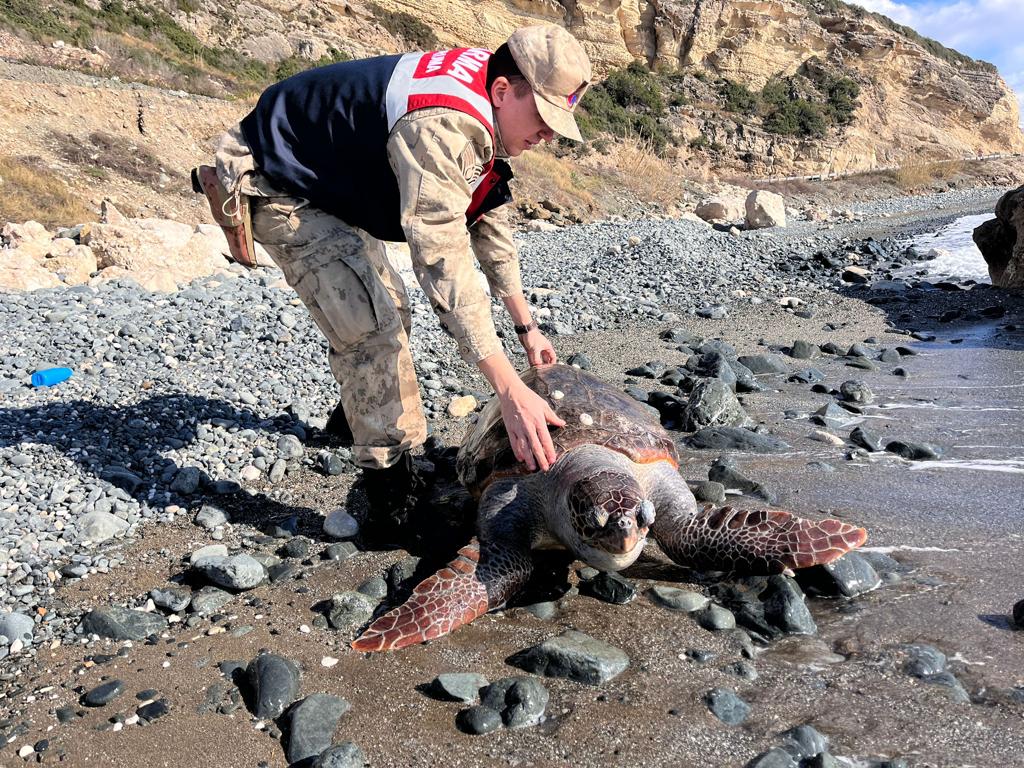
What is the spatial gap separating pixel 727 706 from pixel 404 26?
32.8 meters

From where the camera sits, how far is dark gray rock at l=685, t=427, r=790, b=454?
13.5 ft

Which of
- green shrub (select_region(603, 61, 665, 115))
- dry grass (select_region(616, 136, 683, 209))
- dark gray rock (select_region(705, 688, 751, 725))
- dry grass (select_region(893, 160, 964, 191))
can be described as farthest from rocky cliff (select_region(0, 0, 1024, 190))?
dark gray rock (select_region(705, 688, 751, 725))

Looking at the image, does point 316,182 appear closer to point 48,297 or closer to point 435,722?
point 435,722

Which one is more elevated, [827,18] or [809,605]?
[827,18]

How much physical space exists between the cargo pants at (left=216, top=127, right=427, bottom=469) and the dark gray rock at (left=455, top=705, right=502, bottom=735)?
1214mm

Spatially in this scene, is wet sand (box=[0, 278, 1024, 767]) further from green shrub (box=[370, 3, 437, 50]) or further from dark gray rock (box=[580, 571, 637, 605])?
green shrub (box=[370, 3, 437, 50])

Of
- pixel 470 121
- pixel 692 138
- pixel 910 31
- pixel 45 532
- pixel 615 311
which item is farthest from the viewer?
pixel 910 31

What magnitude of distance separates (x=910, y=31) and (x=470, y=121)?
62217 millimetres

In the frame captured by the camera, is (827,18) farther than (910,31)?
No

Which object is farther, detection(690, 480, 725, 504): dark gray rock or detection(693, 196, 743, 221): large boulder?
detection(693, 196, 743, 221): large boulder

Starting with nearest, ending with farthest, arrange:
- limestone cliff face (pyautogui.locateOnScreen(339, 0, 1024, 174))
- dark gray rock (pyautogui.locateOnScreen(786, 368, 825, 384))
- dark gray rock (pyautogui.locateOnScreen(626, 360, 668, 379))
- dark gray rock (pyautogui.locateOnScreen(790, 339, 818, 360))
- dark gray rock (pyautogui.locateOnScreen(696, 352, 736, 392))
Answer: dark gray rock (pyautogui.locateOnScreen(696, 352, 736, 392)), dark gray rock (pyautogui.locateOnScreen(786, 368, 825, 384)), dark gray rock (pyautogui.locateOnScreen(626, 360, 668, 379)), dark gray rock (pyautogui.locateOnScreen(790, 339, 818, 360)), limestone cliff face (pyautogui.locateOnScreen(339, 0, 1024, 174))

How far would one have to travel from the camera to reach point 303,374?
5043 millimetres

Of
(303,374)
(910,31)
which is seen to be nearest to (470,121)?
(303,374)

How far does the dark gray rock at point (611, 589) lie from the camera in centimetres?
270
